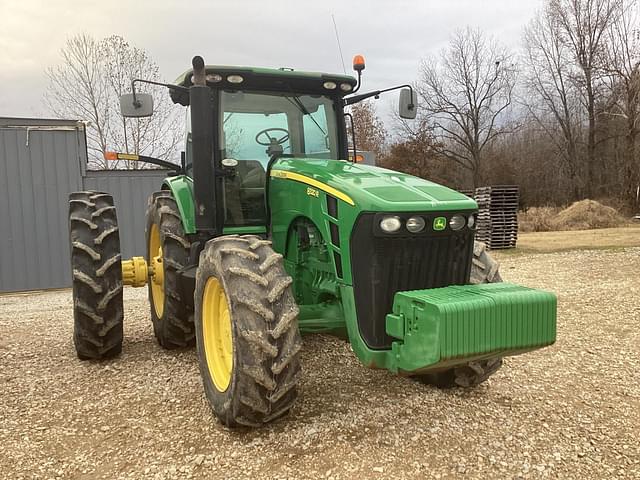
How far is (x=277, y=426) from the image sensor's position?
11.5 feet

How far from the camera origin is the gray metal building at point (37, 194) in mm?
11484

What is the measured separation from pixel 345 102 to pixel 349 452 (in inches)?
112

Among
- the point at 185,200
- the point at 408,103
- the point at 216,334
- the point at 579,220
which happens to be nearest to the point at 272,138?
the point at 185,200

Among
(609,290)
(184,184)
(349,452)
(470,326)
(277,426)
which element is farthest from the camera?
(609,290)

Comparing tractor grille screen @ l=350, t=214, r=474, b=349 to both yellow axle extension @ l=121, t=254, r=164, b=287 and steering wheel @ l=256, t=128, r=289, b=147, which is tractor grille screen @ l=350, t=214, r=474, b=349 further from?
yellow axle extension @ l=121, t=254, r=164, b=287

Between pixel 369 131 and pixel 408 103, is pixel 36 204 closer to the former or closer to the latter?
pixel 408 103

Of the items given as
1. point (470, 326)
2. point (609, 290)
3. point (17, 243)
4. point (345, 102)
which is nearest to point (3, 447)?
point (470, 326)

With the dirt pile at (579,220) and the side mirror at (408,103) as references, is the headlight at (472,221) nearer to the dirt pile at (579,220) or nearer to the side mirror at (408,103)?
the side mirror at (408,103)

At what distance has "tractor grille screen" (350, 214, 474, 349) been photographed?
3213 mm

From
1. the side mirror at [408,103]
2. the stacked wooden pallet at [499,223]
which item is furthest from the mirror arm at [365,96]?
the stacked wooden pallet at [499,223]

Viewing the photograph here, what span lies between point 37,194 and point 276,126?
9.00m

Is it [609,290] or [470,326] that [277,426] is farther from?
[609,290]

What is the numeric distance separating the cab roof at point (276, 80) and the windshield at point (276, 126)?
5 cm

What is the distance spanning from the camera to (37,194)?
1170cm
